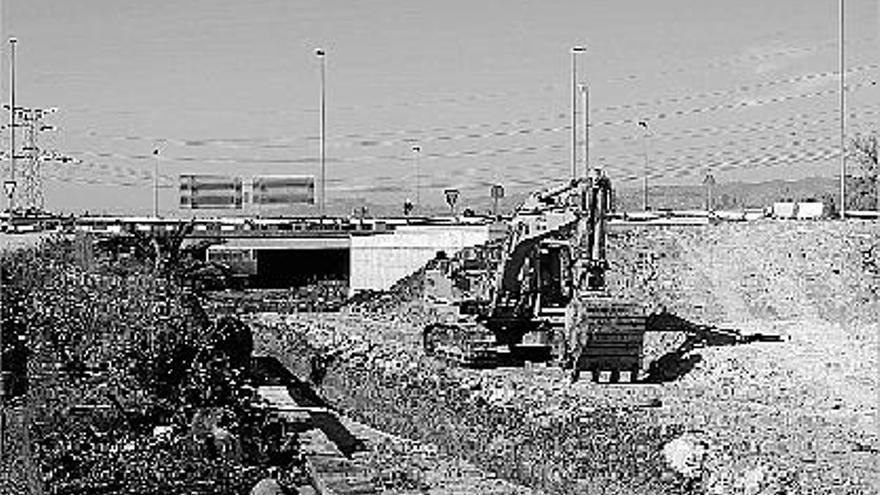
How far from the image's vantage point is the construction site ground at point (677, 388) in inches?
768

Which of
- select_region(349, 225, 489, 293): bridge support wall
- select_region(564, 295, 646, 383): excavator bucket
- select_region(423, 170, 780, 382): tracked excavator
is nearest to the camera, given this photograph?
select_region(564, 295, 646, 383): excavator bucket

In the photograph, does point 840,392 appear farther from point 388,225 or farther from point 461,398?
point 388,225

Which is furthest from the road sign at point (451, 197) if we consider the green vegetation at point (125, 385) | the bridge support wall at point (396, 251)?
the green vegetation at point (125, 385)

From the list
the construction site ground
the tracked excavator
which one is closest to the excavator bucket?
the tracked excavator

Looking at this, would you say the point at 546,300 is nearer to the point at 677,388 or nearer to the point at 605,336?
the point at 605,336

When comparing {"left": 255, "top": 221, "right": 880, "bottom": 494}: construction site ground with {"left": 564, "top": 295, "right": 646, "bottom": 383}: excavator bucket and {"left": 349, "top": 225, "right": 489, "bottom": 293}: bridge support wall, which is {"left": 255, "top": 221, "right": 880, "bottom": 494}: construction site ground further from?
{"left": 349, "top": 225, "right": 489, "bottom": 293}: bridge support wall

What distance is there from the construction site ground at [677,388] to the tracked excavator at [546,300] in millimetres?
550

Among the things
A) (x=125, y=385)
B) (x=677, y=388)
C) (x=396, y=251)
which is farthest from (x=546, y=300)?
(x=396, y=251)

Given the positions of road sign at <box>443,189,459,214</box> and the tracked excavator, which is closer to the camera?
the tracked excavator

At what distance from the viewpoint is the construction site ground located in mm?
19516

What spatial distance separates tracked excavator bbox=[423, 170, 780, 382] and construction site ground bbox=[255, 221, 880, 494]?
1.81 ft

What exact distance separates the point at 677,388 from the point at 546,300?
169 inches

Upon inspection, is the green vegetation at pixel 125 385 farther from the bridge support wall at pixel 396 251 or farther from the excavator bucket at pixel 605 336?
the bridge support wall at pixel 396 251

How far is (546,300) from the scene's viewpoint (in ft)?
102
